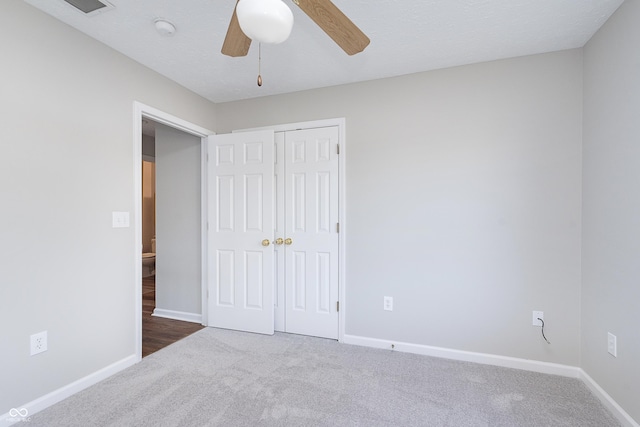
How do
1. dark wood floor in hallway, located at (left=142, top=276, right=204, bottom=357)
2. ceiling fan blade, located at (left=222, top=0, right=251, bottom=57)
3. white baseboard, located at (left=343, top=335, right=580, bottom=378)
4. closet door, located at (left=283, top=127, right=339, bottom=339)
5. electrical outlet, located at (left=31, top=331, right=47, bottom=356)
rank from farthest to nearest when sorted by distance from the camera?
closet door, located at (left=283, top=127, right=339, bottom=339) < dark wood floor in hallway, located at (left=142, top=276, right=204, bottom=357) < white baseboard, located at (left=343, top=335, right=580, bottom=378) < electrical outlet, located at (left=31, top=331, right=47, bottom=356) < ceiling fan blade, located at (left=222, top=0, right=251, bottom=57)

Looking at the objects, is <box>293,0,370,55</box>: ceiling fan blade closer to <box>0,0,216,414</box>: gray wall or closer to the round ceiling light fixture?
the round ceiling light fixture

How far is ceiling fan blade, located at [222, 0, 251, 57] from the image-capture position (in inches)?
51.1

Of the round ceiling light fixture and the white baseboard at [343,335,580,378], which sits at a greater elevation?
the round ceiling light fixture

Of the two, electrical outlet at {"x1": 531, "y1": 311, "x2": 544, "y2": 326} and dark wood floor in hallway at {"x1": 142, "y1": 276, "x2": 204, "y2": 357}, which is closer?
electrical outlet at {"x1": 531, "y1": 311, "x2": 544, "y2": 326}

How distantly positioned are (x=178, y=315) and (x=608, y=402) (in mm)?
3836

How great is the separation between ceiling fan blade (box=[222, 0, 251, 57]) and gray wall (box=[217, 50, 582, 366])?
1.46 meters

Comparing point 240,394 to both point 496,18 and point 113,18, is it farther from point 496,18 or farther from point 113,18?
point 496,18

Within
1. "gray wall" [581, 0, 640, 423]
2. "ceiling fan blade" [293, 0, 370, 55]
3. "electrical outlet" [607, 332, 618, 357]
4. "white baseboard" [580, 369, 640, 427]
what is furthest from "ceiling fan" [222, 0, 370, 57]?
"white baseboard" [580, 369, 640, 427]

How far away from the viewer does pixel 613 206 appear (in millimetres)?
1796

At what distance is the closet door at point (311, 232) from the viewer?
111 inches

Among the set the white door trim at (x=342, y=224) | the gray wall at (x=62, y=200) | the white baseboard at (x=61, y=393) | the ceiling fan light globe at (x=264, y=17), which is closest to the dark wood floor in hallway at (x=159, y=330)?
the white baseboard at (x=61, y=393)

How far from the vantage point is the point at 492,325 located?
7.75 ft

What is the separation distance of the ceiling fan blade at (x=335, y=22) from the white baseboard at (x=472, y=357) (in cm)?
238

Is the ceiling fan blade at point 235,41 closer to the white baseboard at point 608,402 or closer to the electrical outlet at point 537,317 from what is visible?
the electrical outlet at point 537,317
